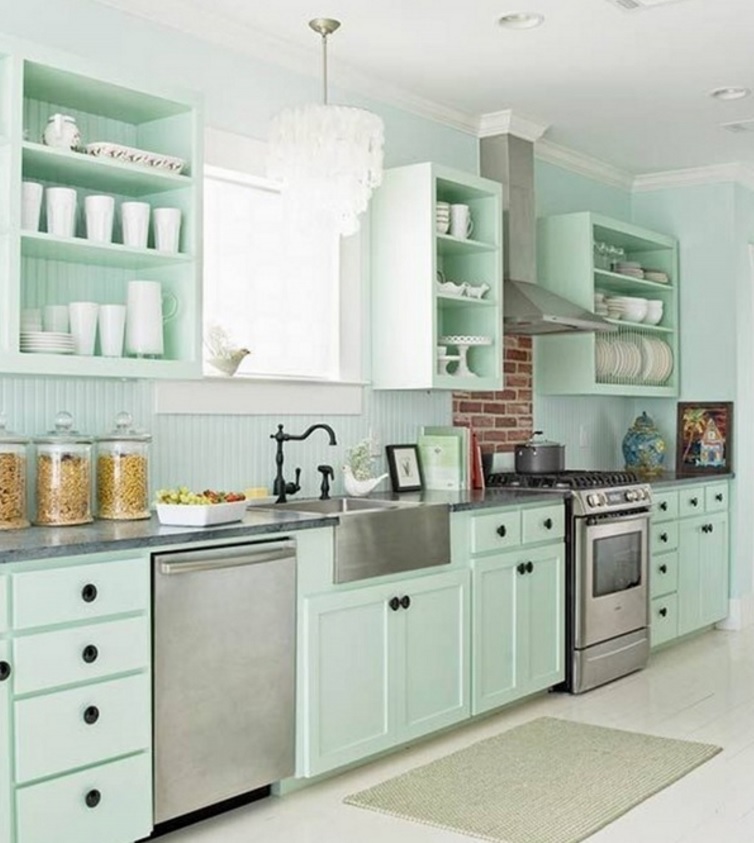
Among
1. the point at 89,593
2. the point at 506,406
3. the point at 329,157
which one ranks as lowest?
the point at 89,593

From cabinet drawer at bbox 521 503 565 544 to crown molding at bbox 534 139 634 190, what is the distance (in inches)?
84.2

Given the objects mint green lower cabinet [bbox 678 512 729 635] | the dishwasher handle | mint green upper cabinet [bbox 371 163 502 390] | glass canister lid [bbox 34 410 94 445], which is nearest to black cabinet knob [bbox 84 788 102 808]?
the dishwasher handle

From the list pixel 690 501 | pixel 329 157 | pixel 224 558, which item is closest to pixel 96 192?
pixel 329 157

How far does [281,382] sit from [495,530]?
1016 mm

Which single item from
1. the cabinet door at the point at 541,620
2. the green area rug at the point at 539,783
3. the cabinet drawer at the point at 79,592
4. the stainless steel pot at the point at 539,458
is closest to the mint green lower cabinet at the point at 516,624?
the cabinet door at the point at 541,620

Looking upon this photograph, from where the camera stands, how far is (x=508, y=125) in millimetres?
5488

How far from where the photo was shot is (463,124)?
5.48m

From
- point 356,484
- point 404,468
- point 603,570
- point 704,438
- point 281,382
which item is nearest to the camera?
point 281,382

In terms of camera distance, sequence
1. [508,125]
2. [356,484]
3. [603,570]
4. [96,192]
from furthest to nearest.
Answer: [508,125] < [603,570] < [356,484] < [96,192]

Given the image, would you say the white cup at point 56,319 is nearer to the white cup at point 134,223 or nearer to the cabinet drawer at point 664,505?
the white cup at point 134,223

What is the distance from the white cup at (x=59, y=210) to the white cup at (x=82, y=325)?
0.22 metres

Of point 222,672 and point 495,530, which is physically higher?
point 495,530

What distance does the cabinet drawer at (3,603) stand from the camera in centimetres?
274

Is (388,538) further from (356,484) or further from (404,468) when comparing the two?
(404,468)
